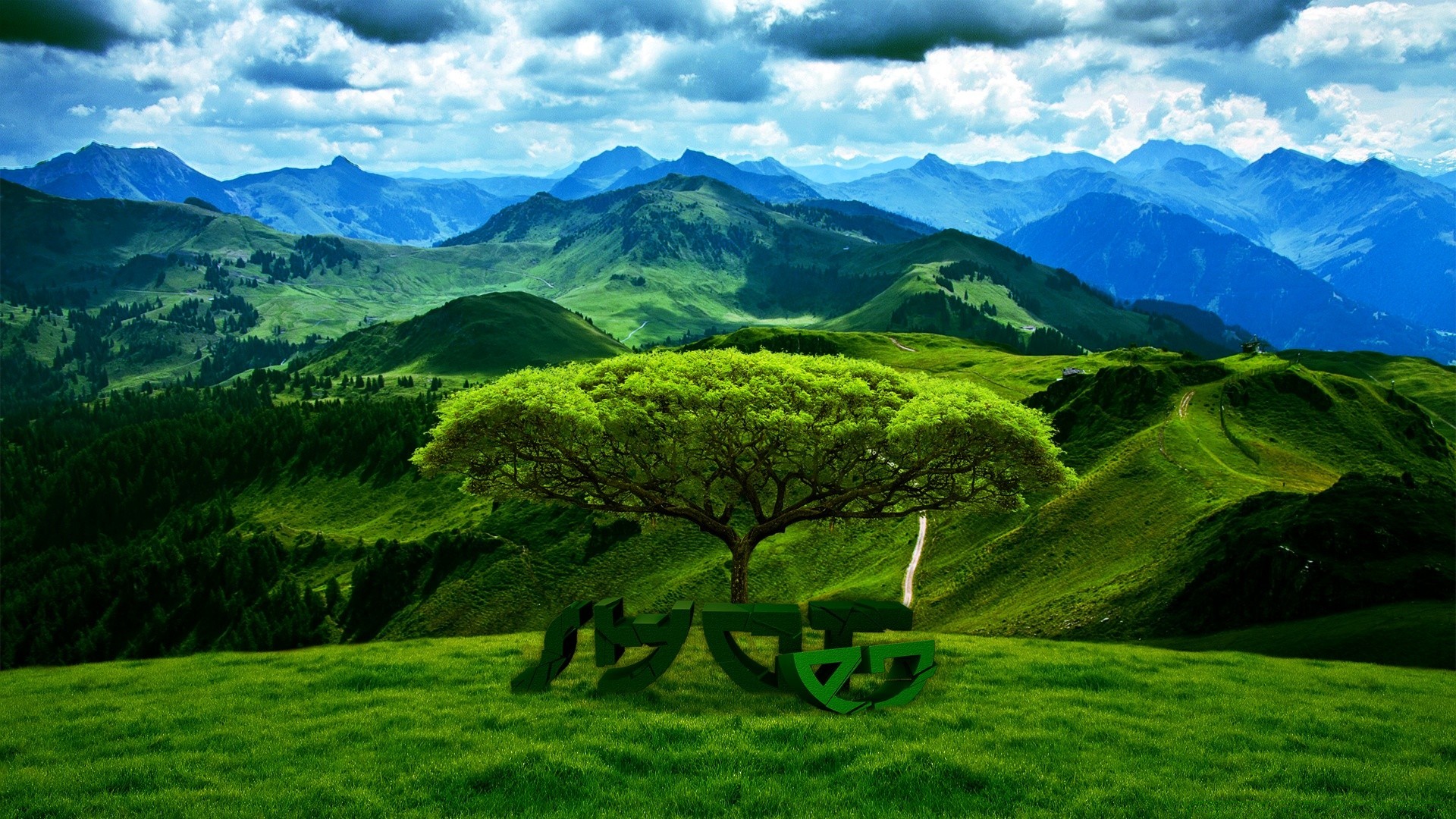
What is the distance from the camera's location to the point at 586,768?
2178cm

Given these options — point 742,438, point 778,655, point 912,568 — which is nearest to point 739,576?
point 742,438

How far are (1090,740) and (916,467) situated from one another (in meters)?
22.2

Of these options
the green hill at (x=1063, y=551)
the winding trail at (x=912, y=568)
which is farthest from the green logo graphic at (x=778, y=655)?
the winding trail at (x=912, y=568)

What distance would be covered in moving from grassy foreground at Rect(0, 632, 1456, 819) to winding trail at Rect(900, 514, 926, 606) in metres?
44.5

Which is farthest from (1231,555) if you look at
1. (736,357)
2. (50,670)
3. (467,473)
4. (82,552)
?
(82,552)

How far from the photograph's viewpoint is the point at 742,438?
1758 inches

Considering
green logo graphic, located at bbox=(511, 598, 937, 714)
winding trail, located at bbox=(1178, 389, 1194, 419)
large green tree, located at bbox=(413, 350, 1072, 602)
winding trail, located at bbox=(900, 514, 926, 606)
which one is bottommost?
winding trail, located at bbox=(900, 514, 926, 606)

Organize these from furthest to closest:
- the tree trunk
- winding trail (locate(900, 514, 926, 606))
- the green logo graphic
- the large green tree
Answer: winding trail (locate(900, 514, 926, 606)) → the tree trunk → the large green tree → the green logo graphic

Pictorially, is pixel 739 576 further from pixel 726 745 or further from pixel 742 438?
pixel 726 745

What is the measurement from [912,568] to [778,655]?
60.4 metres

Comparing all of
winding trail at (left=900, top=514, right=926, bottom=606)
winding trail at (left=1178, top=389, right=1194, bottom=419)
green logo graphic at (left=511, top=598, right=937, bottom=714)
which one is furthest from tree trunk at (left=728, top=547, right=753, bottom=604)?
winding trail at (left=1178, top=389, right=1194, bottom=419)

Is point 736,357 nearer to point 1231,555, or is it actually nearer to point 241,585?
point 1231,555

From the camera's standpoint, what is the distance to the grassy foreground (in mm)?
20453

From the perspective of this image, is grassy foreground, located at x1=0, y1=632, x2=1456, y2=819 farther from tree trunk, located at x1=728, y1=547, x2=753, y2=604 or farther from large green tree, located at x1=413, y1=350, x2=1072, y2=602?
large green tree, located at x1=413, y1=350, x2=1072, y2=602
